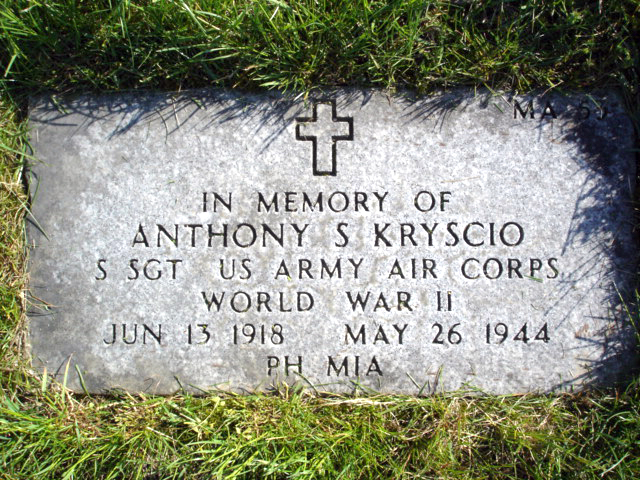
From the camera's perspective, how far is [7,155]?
2330 millimetres

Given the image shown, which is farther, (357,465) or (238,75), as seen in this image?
(238,75)

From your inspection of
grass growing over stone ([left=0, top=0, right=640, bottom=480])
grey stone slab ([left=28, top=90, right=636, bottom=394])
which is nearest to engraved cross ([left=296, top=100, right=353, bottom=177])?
grey stone slab ([left=28, top=90, right=636, bottom=394])

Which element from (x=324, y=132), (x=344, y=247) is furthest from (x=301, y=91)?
(x=344, y=247)

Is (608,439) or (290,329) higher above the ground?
(290,329)

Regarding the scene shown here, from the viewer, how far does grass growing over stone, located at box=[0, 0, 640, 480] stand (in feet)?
7.09

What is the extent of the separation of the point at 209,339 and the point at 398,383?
38.1 inches

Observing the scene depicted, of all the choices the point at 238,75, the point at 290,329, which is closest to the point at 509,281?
the point at 290,329

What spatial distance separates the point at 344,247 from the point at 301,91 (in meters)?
0.83

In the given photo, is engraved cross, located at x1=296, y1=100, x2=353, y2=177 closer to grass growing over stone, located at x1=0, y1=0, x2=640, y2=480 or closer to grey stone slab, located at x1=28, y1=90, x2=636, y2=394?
grey stone slab, located at x1=28, y1=90, x2=636, y2=394

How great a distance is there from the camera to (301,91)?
7.48ft

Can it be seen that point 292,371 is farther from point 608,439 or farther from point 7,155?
point 7,155

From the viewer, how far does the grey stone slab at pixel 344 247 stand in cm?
222

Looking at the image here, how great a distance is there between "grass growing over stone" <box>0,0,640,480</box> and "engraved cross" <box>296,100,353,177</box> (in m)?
0.15

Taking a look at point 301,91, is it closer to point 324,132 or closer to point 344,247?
point 324,132
